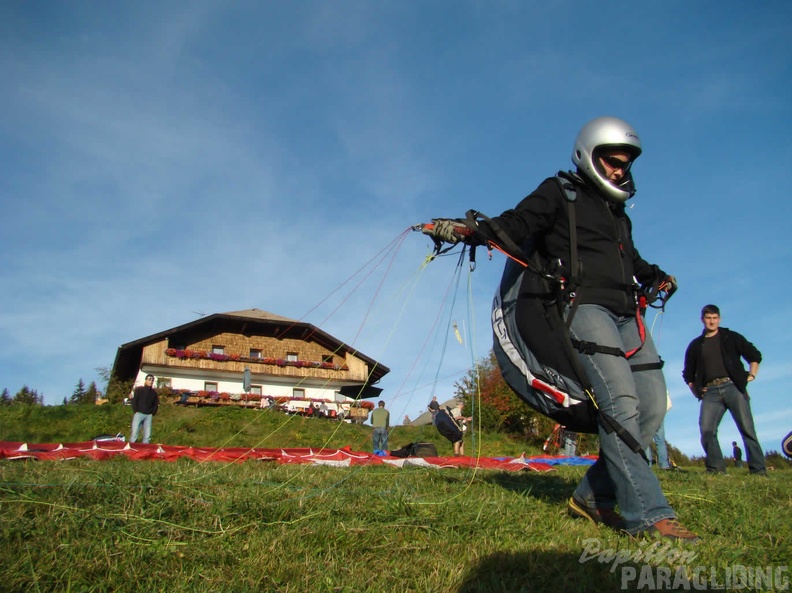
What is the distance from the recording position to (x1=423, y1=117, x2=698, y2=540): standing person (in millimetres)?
3496

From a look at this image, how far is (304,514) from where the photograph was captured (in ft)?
10.5

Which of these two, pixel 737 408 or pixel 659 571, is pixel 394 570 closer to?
pixel 659 571

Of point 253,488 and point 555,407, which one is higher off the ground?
point 555,407

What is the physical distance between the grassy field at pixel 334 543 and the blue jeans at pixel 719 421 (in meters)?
4.81

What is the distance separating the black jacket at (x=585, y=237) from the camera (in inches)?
150

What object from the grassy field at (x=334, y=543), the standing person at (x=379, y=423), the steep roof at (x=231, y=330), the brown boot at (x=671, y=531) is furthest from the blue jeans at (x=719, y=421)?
the steep roof at (x=231, y=330)

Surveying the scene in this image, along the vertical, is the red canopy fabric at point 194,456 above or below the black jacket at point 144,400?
below

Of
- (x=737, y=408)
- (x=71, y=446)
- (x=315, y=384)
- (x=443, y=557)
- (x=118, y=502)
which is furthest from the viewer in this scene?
(x=315, y=384)

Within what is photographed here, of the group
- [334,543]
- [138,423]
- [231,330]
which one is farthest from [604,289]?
[231,330]

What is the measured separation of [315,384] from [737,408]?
34705 mm

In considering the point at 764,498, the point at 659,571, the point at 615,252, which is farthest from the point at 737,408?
the point at 659,571

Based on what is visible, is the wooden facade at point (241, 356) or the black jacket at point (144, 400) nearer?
the black jacket at point (144, 400)

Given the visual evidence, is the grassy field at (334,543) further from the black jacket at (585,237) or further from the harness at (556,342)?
the black jacket at (585,237)

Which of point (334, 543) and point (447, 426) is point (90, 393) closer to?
point (447, 426)
